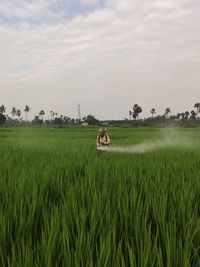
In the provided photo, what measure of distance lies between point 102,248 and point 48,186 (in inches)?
93.4

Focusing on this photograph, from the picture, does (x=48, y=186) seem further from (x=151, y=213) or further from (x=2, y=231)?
(x=2, y=231)

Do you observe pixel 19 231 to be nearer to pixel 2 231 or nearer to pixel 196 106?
pixel 2 231

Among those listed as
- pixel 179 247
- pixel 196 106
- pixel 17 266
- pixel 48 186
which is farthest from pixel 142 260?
pixel 196 106

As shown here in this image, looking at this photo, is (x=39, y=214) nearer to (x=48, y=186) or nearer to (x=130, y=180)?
(x=48, y=186)

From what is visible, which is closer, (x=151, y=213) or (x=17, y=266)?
(x=17, y=266)

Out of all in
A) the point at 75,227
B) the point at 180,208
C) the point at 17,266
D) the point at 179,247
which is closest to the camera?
the point at 17,266

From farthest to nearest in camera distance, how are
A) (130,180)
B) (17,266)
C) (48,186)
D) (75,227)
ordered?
(130,180), (48,186), (75,227), (17,266)

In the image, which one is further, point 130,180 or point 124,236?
point 130,180

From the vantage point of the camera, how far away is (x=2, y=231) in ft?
6.84

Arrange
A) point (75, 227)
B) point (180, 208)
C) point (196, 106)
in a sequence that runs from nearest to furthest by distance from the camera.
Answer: point (75, 227) → point (180, 208) → point (196, 106)

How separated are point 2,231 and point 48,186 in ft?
6.07

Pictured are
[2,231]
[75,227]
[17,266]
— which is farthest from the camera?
[75,227]

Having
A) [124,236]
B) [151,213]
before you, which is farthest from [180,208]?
[124,236]

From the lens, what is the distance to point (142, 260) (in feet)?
5.16
